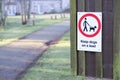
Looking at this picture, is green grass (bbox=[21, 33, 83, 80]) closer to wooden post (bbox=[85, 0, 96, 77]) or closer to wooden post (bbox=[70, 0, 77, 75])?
wooden post (bbox=[70, 0, 77, 75])

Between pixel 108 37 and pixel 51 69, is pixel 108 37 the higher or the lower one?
the higher one

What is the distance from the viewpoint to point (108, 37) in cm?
740

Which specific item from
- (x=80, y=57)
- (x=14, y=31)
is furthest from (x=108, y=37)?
(x=14, y=31)

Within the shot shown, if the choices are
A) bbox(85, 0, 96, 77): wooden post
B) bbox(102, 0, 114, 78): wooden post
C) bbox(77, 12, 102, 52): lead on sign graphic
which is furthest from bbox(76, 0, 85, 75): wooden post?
bbox(102, 0, 114, 78): wooden post

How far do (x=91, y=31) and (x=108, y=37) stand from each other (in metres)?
0.42

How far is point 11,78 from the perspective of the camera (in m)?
9.30

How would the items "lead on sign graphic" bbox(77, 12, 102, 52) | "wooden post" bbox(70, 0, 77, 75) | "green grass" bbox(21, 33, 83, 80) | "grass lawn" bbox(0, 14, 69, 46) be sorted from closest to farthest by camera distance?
"lead on sign graphic" bbox(77, 12, 102, 52), "wooden post" bbox(70, 0, 77, 75), "green grass" bbox(21, 33, 83, 80), "grass lawn" bbox(0, 14, 69, 46)

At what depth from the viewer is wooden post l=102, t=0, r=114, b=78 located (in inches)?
284

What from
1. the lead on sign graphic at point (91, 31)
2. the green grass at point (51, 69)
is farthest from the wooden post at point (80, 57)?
the green grass at point (51, 69)

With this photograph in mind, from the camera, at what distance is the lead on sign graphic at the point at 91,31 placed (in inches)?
283

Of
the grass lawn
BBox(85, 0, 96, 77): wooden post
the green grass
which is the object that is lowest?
the grass lawn

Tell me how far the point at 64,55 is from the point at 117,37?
20.3ft

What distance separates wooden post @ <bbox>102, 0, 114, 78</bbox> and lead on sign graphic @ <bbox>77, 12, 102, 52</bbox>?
136 mm

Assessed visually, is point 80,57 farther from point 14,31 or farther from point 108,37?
point 14,31
